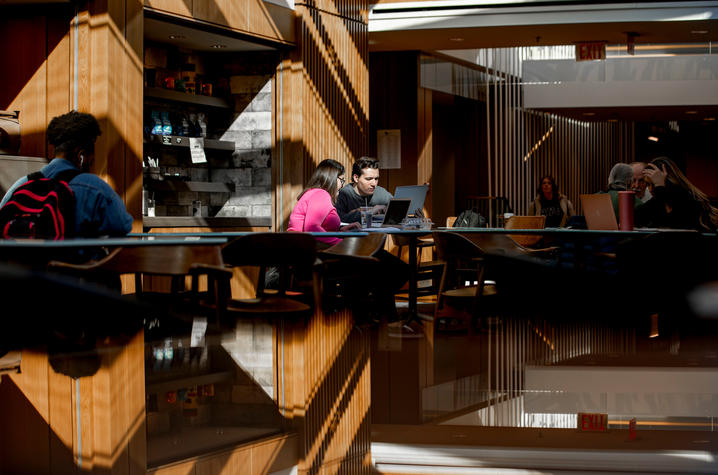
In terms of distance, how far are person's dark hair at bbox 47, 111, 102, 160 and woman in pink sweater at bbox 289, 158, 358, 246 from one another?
7.88 ft

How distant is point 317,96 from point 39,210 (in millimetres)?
5564

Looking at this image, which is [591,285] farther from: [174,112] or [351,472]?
[351,472]

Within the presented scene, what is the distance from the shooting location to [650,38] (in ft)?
39.2

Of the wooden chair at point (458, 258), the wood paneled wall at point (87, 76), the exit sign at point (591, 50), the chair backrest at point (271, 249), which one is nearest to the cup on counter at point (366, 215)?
the wooden chair at point (458, 258)

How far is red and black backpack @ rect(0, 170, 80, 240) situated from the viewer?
5176 mm

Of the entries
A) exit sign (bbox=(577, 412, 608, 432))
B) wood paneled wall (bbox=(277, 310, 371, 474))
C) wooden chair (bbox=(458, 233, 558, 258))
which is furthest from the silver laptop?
exit sign (bbox=(577, 412, 608, 432))

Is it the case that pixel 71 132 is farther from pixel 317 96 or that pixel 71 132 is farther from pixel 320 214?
pixel 317 96

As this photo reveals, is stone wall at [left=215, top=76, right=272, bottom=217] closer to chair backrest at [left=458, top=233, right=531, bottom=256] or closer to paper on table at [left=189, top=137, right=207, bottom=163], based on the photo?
paper on table at [left=189, top=137, right=207, bottom=163]

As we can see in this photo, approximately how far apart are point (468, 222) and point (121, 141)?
4.11m

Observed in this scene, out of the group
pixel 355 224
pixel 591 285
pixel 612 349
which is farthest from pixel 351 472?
pixel 591 285

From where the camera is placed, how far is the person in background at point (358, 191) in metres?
8.01

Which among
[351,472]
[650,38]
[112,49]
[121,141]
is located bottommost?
[351,472]

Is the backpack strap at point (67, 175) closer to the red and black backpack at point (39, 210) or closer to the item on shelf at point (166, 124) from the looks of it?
the red and black backpack at point (39, 210)

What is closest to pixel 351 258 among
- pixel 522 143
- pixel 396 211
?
pixel 396 211
